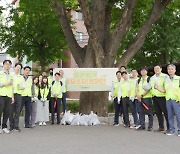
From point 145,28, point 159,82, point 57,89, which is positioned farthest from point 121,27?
point 159,82

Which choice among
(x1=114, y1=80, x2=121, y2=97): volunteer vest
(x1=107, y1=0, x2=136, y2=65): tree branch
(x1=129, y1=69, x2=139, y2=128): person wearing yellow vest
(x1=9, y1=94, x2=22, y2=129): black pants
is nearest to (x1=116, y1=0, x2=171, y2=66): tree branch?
(x1=107, y1=0, x2=136, y2=65): tree branch

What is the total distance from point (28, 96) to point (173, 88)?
4786mm

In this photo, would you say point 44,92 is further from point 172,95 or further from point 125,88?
point 172,95

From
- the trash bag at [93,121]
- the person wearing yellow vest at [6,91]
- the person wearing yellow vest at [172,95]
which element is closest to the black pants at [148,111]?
the person wearing yellow vest at [172,95]

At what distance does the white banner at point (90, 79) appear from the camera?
43.6 ft

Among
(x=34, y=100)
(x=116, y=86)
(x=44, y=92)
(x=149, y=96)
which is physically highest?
(x=116, y=86)

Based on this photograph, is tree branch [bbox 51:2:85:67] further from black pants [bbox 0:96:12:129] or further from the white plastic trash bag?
black pants [bbox 0:96:12:129]

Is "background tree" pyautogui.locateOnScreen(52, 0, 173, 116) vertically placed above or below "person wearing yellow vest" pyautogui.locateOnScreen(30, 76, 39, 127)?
above

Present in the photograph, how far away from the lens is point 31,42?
23.1 m

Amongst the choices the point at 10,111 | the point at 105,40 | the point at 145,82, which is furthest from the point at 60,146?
the point at 105,40

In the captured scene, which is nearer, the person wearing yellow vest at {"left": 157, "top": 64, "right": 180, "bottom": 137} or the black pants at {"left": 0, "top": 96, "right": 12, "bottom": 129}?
the person wearing yellow vest at {"left": 157, "top": 64, "right": 180, "bottom": 137}

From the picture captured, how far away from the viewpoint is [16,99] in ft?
34.6

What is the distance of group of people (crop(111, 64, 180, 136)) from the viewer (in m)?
9.44

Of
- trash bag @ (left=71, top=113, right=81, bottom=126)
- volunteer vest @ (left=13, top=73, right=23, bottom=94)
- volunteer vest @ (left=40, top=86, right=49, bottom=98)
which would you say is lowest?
trash bag @ (left=71, top=113, right=81, bottom=126)
